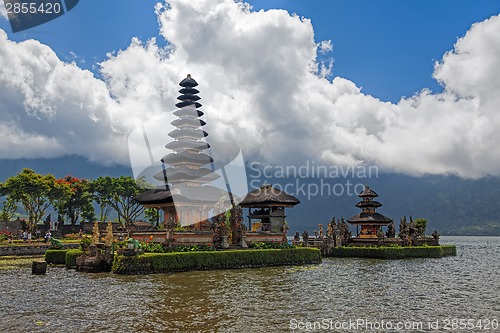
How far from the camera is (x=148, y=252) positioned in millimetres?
38188

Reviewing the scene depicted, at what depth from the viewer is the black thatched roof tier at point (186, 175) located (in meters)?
60.0

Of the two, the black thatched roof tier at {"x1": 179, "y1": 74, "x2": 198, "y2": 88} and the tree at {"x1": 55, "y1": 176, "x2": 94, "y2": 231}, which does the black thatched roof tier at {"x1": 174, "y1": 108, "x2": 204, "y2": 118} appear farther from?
the tree at {"x1": 55, "y1": 176, "x2": 94, "y2": 231}

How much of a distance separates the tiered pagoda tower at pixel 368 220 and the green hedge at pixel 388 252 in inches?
370

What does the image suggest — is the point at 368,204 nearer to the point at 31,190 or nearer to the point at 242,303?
the point at 31,190

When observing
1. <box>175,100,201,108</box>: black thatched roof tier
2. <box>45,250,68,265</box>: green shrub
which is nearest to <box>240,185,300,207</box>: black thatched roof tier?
<box>175,100,201,108</box>: black thatched roof tier

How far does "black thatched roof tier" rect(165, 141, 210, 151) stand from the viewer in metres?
64.7

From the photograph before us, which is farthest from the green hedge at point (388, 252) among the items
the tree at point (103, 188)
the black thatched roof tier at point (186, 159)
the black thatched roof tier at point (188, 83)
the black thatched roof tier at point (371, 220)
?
the tree at point (103, 188)

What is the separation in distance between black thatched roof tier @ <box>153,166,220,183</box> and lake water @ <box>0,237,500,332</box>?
84.2 ft

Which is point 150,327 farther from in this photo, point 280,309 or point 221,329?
point 280,309

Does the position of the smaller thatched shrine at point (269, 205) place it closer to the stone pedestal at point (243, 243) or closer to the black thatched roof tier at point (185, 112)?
the black thatched roof tier at point (185, 112)

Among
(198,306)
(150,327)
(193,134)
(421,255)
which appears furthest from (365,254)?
(150,327)

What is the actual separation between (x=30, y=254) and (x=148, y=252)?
2409 centimetres

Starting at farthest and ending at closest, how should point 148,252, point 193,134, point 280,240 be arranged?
point 193,134, point 280,240, point 148,252

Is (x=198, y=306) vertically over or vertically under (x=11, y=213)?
under
